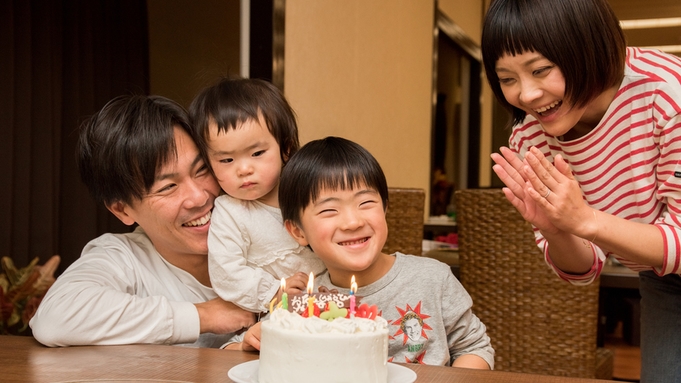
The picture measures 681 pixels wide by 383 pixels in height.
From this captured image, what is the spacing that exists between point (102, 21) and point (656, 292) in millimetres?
2777

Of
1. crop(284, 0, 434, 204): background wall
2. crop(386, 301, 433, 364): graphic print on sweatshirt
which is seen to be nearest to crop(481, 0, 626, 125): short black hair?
crop(386, 301, 433, 364): graphic print on sweatshirt

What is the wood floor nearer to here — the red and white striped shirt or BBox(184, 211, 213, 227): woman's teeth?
the red and white striped shirt

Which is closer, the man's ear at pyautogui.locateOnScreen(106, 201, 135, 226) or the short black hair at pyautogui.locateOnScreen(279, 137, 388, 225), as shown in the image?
the short black hair at pyautogui.locateOnScreen(279, 137, 388, 225)

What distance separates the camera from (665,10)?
6652 mm

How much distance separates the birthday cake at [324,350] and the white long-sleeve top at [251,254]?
1.93 ft

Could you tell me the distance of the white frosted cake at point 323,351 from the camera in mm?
902

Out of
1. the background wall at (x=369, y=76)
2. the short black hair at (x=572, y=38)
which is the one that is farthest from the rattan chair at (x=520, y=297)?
the short black hair at (x=572, y=38)

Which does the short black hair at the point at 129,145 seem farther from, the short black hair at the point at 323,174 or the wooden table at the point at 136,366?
the wooden table at the point at 136,366

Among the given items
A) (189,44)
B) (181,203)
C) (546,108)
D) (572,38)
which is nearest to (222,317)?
(181,203)

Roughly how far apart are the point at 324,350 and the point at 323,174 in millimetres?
603

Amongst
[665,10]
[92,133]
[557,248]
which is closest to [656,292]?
[557,248]

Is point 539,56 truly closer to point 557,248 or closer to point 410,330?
point 557,248

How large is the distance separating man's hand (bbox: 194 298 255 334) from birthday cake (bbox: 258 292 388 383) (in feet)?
1.87

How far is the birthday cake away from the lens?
0.90 metres
